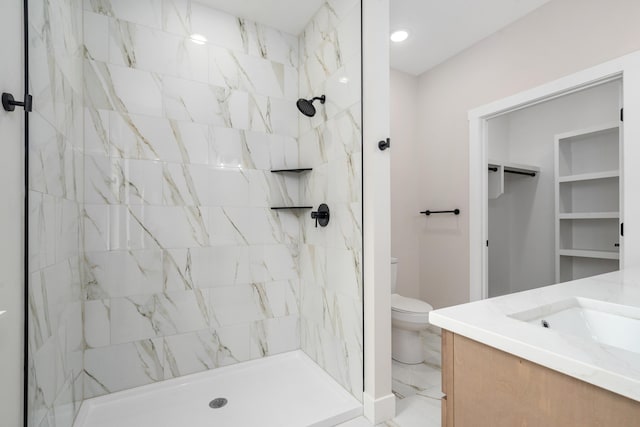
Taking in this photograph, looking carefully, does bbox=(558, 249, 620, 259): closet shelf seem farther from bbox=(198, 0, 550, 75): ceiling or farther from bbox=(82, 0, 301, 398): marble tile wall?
bbox=(82, 0, 301, 398): marble tile wall

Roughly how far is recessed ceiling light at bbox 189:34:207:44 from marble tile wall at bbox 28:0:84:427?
58cm

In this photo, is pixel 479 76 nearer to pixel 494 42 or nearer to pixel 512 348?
pixel 494 42

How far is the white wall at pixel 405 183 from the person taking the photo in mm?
2949

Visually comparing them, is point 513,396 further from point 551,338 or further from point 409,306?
point 409,306

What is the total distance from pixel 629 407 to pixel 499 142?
12.4 ft

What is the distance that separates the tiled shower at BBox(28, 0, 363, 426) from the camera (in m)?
1.65

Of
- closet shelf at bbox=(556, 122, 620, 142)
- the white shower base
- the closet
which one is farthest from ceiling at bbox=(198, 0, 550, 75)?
the white shower base

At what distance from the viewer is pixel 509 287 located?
11.9 feet

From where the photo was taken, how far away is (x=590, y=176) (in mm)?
2814

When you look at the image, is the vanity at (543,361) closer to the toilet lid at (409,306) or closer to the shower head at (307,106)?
the toilet lid at (409,306)

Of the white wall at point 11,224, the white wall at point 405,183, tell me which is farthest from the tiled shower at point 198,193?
the white wall at point 405,183

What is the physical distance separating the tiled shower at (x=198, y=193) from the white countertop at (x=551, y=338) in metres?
0.83

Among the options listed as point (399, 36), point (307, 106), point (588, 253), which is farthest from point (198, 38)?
point (588, 253)

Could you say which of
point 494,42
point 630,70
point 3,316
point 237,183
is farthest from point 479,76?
point 3,316
